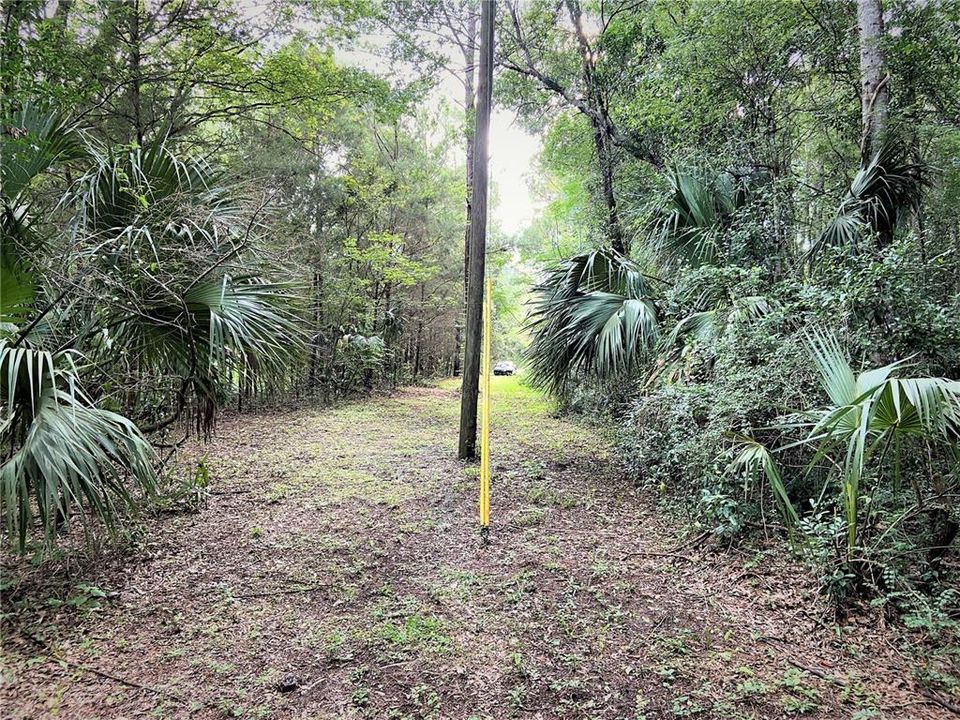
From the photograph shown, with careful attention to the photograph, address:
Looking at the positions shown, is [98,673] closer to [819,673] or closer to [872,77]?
[819,673]

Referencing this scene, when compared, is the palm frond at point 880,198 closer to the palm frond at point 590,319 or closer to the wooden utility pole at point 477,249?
the palm frond at point 590,319

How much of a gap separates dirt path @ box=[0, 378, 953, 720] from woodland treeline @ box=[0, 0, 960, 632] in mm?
496

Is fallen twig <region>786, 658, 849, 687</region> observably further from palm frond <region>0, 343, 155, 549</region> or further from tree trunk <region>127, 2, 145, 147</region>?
tree trunk <region>127, 2, 145, 147</region>

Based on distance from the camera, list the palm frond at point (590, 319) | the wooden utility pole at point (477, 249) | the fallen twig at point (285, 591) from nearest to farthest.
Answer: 1. the fallen twig at point (285, 591)
2. the palm frond at point (590, 319)
3. the wooden utility pole at point (477, 249)

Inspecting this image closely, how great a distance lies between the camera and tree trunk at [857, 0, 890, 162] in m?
3.96

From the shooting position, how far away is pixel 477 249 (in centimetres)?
487

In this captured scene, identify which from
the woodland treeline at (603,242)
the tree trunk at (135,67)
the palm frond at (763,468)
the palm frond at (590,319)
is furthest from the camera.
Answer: the tree trunk at (135,67)

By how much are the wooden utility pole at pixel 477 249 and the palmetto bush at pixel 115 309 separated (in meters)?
2.17

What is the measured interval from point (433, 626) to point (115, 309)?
232cm

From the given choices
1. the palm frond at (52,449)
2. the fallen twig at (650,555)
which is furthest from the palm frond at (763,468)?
the palm frond at (52,449)

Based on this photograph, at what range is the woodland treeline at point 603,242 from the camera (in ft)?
7.20

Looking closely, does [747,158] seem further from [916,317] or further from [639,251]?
[916,317]

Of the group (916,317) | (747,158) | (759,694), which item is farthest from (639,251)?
(759,694)

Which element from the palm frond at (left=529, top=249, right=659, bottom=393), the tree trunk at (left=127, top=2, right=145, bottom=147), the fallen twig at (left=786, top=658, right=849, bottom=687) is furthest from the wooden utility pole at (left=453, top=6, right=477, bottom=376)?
the fallen twig at (left=786, top=658, right=849, bottom=687)
